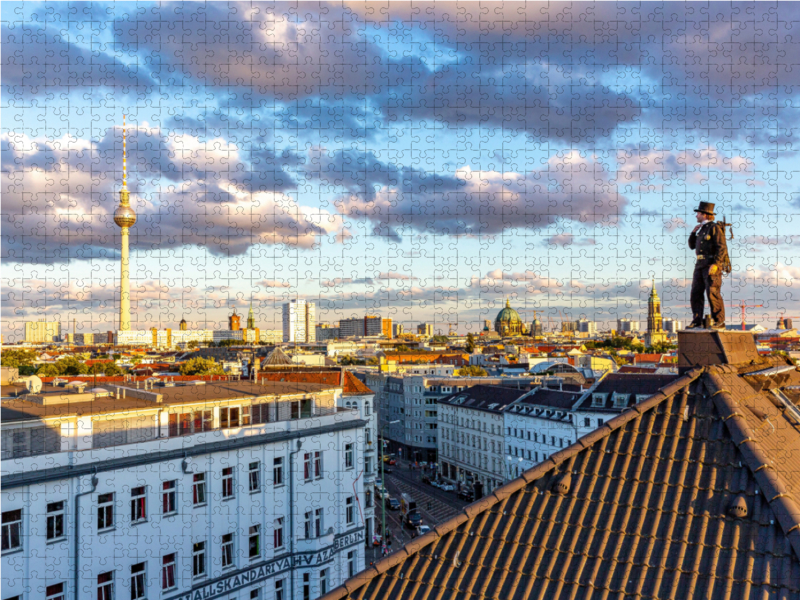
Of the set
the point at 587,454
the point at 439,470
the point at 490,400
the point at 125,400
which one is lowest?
the point at 439,470

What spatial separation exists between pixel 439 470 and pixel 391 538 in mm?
29423

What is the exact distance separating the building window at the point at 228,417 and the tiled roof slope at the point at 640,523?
19.1 m

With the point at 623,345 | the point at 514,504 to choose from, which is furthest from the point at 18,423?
the point at 623,345

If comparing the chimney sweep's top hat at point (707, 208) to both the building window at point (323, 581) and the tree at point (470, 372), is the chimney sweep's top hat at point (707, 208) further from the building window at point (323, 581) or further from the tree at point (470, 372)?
the tree at point (470, 372)

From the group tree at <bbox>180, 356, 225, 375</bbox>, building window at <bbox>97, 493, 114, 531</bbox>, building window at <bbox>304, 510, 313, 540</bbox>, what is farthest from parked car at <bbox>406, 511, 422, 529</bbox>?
tree at <bbox>180, 356, 225, 375</bbox>

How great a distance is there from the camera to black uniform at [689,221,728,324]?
7801 mm

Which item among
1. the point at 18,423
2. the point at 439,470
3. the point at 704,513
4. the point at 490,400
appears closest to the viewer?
the point at 704,513

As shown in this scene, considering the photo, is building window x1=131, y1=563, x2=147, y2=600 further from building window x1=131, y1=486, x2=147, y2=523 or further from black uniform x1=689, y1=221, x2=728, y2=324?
black uniform x1=689, y1=221, x2=728, y2=324

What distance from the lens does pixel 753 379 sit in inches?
290

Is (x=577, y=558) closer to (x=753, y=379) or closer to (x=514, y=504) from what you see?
(x=514, y=504)

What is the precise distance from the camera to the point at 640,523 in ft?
18.6

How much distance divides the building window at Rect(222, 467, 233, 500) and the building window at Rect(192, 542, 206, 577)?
5.57ft

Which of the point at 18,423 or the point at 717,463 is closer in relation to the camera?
the point at 717,463

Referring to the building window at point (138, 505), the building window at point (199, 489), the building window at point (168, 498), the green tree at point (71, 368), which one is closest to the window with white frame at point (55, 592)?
the building window at point (138, 505)
